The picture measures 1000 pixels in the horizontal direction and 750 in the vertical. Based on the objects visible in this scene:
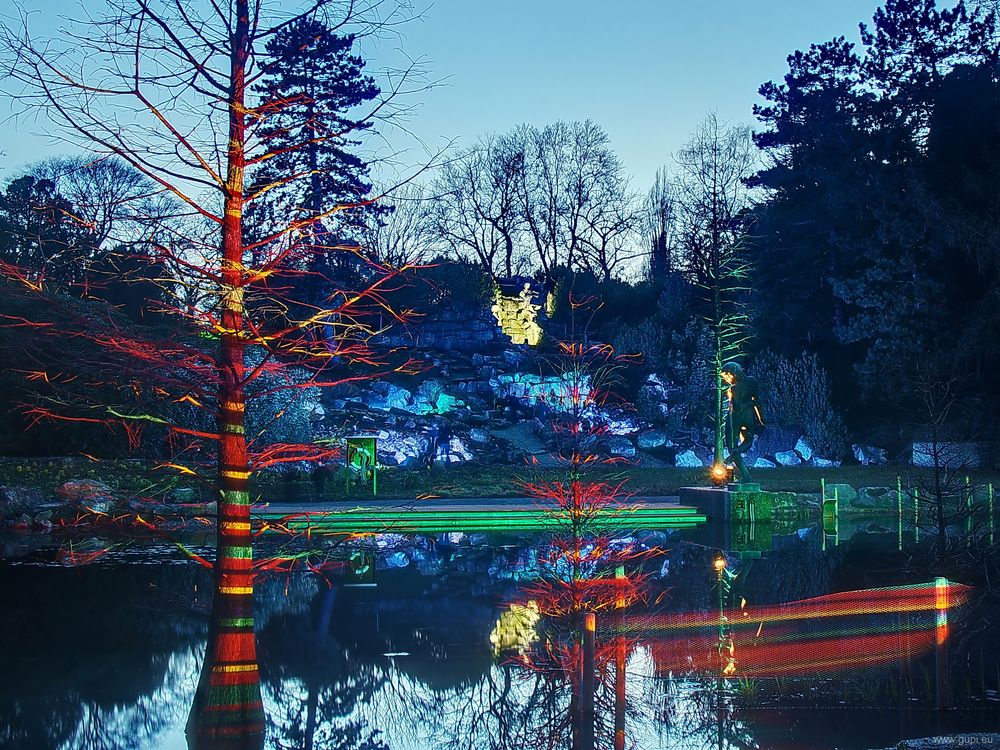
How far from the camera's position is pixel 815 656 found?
9742mm

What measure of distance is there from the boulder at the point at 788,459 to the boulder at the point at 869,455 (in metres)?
2.54

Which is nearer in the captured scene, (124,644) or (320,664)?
(320,664)

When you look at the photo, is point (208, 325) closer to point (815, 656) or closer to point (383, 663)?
point (383, 663)

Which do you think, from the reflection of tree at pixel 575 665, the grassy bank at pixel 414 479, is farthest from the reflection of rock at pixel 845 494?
the reflection of tree at pixel 575 665

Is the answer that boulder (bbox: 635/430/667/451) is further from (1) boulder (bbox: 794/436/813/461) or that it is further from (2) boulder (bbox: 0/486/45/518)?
(2) boulder (bbox: 0/486/45/518)

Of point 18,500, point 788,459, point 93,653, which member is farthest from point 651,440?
point 93,653

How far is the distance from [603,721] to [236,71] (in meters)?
5.85

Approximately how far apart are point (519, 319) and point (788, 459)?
1545cm

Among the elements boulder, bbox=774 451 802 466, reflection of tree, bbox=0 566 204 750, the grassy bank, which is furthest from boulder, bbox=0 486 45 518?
boulder, bbox=774 451 802 466

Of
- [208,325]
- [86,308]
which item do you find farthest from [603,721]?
[86,308]

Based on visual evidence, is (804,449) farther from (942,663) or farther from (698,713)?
(698,713)

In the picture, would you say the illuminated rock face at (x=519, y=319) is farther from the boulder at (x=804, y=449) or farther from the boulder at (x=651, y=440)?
the boulder at (x=804, y=449)

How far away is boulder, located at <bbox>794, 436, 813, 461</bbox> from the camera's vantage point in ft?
112

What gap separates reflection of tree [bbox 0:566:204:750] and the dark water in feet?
0.10
